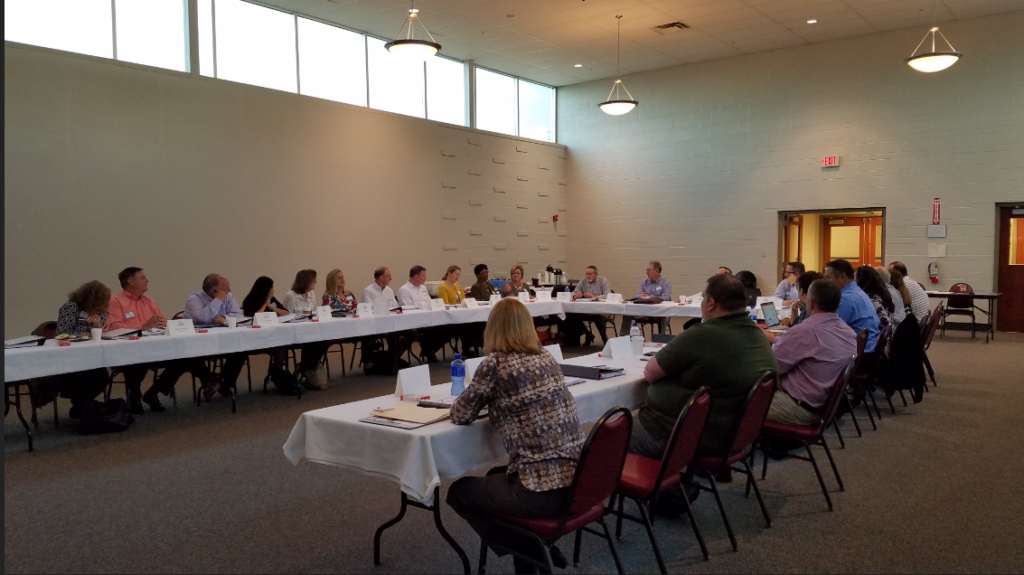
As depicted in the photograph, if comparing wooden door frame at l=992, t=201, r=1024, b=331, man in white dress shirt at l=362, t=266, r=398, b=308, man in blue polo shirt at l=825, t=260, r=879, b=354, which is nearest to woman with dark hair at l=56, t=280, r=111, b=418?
man in white dress shirt at l=362, t=266, r=398, b=308

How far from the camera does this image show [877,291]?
5.68m

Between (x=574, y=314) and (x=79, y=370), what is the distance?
5.57 m

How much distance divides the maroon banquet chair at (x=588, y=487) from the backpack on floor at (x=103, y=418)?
12.0 feet

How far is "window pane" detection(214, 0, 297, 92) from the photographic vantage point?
8.73 metres

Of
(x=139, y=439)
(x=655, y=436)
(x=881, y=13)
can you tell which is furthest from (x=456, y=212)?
(x=655, y=436)

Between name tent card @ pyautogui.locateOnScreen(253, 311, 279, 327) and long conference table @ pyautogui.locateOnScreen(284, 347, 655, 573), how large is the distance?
315 centimetres

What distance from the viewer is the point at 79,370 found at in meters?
4.75

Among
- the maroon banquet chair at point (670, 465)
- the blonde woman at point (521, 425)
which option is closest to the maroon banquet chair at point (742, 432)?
the maroon banquet chair at point (670, 465)

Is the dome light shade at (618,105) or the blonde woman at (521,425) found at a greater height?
the dome light shade at (618,105)

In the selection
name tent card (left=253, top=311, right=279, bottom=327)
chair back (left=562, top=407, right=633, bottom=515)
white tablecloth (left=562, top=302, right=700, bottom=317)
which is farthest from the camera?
white tablecloth (left=562, top=302, right=700, bottom=317)

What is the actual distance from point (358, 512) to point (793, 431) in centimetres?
211

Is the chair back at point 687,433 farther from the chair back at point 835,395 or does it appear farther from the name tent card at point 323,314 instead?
the name tent card at point 323,314

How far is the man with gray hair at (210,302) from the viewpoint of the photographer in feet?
20.2

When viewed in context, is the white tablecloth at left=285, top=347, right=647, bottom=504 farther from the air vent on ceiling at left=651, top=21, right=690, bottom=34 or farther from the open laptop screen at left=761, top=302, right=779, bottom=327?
the air vent on ceiling at left=651, top=21, right=690, bottom=34
